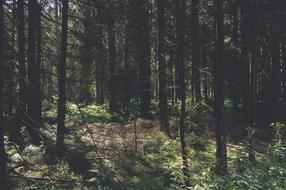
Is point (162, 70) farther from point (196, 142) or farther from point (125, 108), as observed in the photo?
point (125, 108)

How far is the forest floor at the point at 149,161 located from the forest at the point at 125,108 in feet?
0.16

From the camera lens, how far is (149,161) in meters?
16.2

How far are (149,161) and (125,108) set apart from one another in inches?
593

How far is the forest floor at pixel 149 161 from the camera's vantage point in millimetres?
9359

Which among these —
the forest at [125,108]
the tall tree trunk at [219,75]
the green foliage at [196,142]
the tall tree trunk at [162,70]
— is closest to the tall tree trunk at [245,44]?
the forest at [125,108]

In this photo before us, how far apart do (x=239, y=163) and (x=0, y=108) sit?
9779 mm

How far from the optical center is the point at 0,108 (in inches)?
225

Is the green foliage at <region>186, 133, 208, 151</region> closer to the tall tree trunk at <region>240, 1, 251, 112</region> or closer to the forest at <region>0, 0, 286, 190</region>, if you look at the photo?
the forest at <region>0, 0, 286, 190</region>

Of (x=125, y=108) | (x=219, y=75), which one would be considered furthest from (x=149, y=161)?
(x=125, y=108)

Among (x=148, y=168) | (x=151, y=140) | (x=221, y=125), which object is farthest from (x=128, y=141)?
(x=221, y=125)

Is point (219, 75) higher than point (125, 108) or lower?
higher

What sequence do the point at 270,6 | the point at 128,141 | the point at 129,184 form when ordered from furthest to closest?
the point at 270,6, the point at 128,141, the point at 129,184

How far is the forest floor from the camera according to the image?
368 inches

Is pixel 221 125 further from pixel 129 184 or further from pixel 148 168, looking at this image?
pixel 129 184
